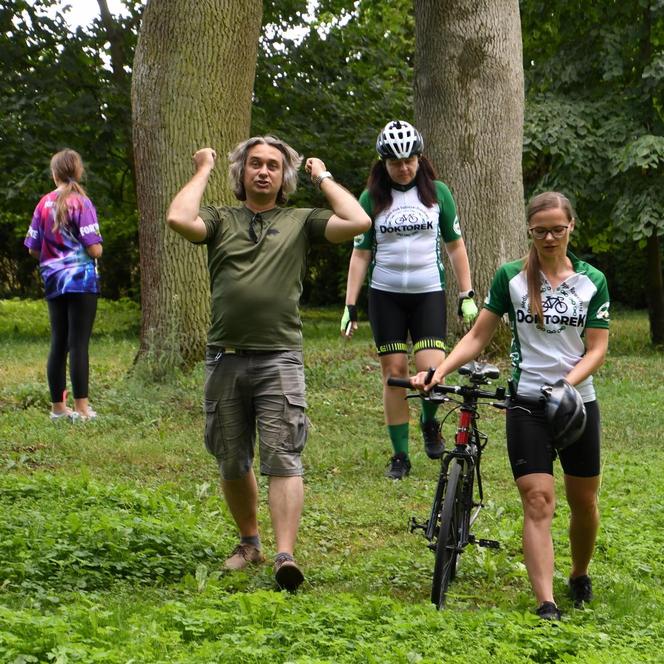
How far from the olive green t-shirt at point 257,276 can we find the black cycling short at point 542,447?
1.25 metres

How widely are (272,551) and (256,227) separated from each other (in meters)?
1.95

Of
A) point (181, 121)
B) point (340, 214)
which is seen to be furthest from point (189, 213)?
point (181, 121)

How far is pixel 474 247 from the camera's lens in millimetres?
14492

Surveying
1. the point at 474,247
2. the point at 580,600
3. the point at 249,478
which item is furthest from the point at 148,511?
the point at 474,247

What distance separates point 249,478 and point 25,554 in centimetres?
119

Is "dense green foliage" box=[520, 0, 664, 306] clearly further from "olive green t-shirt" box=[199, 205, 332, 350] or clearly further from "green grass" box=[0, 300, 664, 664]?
"olive green t-shirt" box=[199, 205, 332, 350]

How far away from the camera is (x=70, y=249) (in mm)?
10180

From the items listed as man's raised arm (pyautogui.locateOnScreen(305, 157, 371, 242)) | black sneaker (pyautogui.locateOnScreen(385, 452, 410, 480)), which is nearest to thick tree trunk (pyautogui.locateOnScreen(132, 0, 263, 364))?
black sneaker (pyautogui.locateOnScreen(385, 452, 410, 480))

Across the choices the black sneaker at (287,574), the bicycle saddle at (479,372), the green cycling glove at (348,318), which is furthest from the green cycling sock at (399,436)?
the black sneaker at (287,574)

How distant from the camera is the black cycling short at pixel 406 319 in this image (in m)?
8.21

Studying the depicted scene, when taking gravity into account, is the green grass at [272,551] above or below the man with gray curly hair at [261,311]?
below

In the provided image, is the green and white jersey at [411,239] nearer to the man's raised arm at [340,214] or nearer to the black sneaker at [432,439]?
the black sneaker at [432,439]

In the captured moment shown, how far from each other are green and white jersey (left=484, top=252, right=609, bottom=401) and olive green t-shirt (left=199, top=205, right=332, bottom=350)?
1.13m

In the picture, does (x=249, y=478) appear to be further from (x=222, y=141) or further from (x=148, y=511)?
(x=222, y=141)
